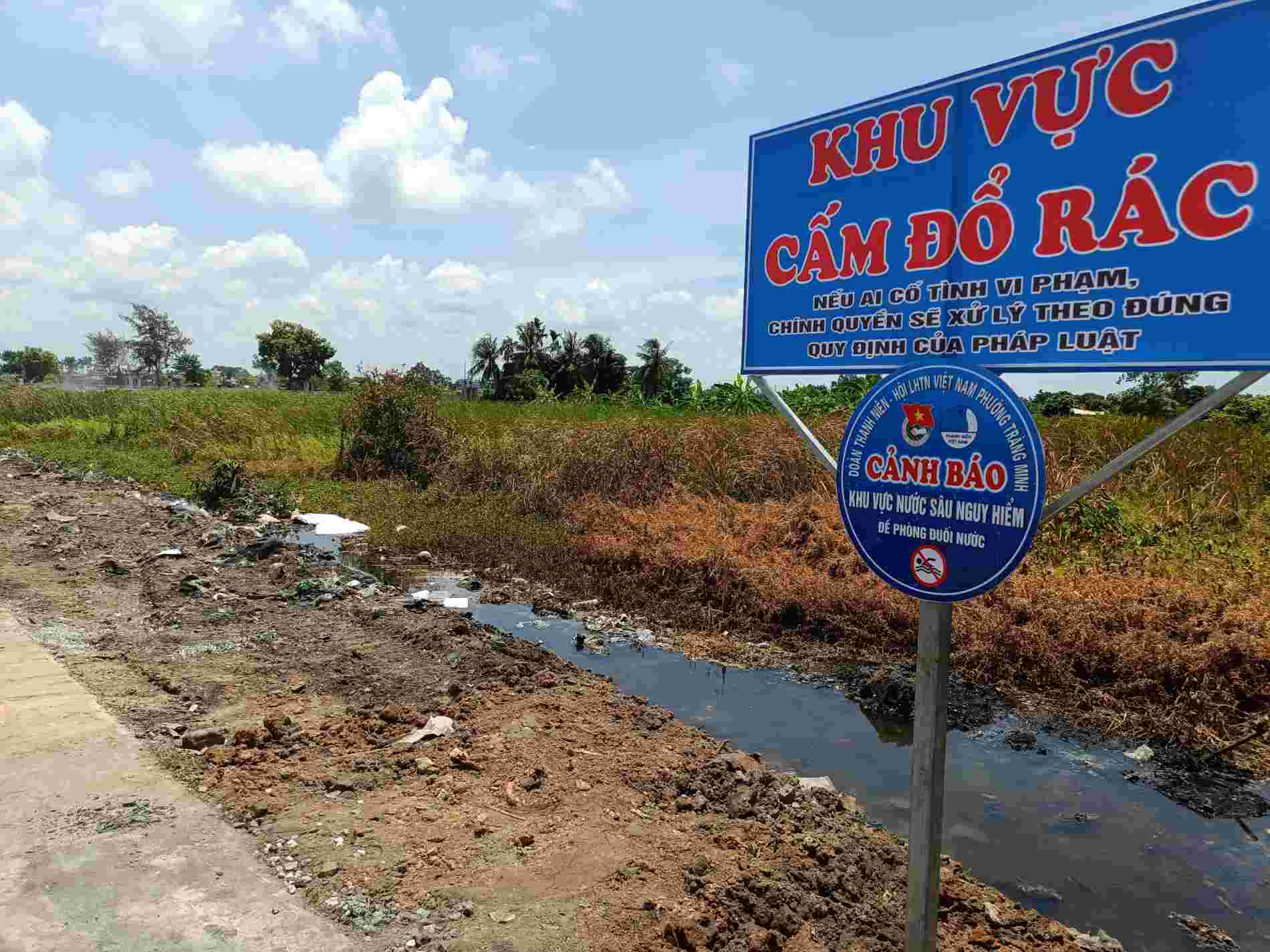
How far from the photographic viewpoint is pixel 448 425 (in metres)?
15.2

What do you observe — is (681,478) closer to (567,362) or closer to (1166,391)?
(1166,391)

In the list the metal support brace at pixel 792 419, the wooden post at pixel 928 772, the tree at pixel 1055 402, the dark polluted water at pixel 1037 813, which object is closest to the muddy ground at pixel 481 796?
the dark polluted water at pixel 1037 813

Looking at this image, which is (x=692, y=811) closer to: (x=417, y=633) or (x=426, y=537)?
(x=417, y=633)

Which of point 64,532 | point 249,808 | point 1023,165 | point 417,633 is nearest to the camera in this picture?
point 1023,165

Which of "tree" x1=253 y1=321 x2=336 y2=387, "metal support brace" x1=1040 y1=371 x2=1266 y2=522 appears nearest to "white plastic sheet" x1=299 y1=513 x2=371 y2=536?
"metal support brace" x1=1040 y1=371 x2=1266 y2=522

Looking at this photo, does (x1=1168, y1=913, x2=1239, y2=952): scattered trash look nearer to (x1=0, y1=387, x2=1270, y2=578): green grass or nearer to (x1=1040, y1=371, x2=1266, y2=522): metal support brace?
(x1=1040, y1=371, x2=1266, y2=522): metal support brace

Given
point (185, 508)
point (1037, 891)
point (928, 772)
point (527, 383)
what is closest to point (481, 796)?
point (928, 772)

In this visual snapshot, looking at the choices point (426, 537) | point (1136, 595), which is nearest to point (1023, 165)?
point (1136, 595)

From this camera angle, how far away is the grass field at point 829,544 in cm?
544

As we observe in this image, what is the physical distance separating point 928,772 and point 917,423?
2.80 feet

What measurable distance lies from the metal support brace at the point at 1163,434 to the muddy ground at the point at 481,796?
165cm

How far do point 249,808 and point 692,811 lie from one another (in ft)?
5.88

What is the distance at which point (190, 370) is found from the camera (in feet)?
188

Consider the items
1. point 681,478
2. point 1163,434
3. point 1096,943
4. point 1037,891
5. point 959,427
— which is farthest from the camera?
point 681,478
